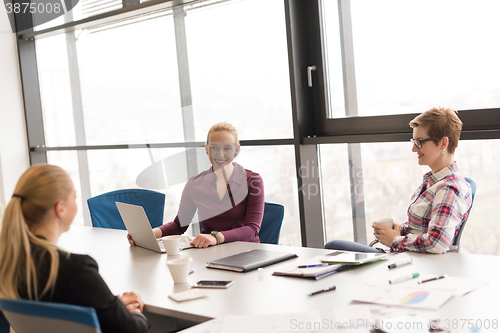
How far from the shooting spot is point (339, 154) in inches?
133

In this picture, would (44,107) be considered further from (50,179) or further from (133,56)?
(50,179)

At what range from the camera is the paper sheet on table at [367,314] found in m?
1.27

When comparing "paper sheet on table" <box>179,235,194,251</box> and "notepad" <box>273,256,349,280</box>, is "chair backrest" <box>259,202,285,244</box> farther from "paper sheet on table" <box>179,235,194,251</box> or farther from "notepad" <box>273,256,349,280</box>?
"notepad" <box>273,256,349,280</box>

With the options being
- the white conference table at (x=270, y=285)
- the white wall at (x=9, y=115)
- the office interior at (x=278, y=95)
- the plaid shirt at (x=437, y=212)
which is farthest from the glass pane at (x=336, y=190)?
the white wall at (x=9, y=115)

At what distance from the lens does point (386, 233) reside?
7.22ft

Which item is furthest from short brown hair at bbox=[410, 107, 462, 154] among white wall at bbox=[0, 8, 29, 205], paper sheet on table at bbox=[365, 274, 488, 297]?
white wall at bbox=[0, 8, 29, 205]

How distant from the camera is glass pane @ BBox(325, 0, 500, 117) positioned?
2.68m

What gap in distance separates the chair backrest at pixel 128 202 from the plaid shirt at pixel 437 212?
1682 millimetres

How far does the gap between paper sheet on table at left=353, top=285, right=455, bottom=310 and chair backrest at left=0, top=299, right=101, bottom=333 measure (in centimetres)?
78

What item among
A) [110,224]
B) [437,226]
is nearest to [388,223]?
[437,226]

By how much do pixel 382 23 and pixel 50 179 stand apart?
93.9 inches

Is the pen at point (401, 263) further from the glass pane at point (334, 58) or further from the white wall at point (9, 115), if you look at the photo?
the white wall at point (9, 115)

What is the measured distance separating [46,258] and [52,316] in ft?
0.84

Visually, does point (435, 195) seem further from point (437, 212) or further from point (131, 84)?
point (131, 84)
